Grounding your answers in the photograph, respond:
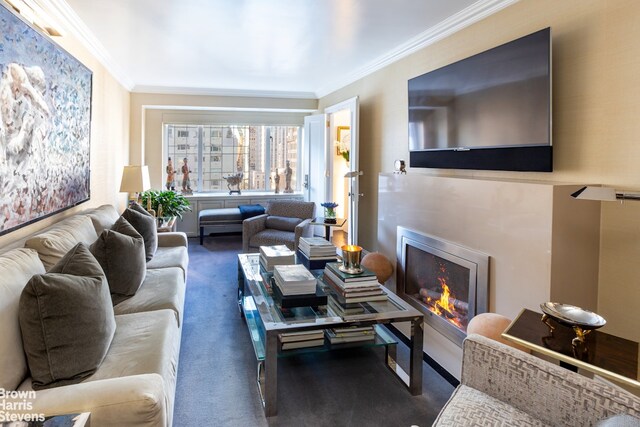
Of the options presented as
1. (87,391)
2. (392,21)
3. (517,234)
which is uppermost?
(392,21)

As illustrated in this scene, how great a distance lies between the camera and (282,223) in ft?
17.2

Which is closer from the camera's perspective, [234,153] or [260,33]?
[260,33]

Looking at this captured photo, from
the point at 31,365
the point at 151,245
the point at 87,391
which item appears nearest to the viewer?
the point at 87,391

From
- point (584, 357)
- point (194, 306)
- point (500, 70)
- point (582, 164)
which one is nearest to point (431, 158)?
point (500, 70)

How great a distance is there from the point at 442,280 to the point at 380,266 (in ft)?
1.78

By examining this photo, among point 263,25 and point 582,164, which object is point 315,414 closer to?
point 582,164

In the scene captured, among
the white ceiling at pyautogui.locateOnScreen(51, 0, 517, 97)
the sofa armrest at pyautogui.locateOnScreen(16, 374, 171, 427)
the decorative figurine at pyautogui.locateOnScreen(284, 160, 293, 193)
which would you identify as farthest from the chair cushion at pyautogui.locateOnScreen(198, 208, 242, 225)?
the sofa armrest at pyautogui.locateOnScreen(16, 374, 171, 427)

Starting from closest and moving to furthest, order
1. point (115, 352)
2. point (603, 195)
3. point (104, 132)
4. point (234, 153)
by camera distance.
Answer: point (603, 195) → point (115, 352) → point (104, 132) → point (234, 153)

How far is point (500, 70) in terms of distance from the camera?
7.95 ft

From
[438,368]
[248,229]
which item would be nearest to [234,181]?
[248,229]

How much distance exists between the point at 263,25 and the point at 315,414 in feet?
9.11

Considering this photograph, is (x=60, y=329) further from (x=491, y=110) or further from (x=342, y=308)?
(x=491, y=110)

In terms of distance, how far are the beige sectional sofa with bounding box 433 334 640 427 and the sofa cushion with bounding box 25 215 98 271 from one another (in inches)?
80.1

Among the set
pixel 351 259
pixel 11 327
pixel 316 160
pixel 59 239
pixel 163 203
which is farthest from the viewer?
pixel 316 160
